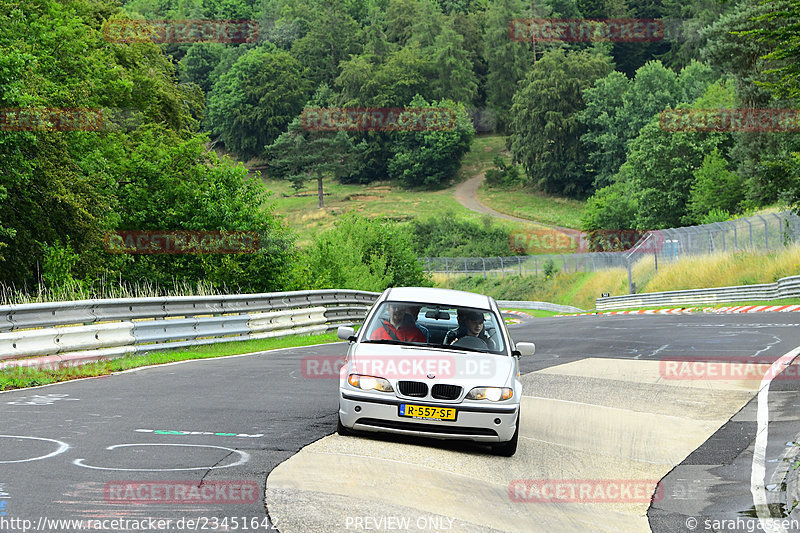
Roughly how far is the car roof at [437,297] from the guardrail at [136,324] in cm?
598

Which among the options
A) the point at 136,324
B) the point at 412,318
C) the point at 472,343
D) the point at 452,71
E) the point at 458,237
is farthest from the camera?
the point at 452,71

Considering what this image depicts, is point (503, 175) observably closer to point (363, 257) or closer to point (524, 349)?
point (363, 257)

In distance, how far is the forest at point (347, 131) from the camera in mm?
28906

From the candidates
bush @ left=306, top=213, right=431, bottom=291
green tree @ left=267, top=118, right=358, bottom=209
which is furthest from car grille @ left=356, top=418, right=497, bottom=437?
green tree @ left=267, top=118, right=358, bottom=209

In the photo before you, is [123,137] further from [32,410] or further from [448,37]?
[448,37]

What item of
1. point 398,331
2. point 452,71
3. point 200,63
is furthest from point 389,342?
point 200,63

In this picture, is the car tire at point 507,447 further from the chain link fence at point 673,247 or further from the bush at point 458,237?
the bush at point 458,237

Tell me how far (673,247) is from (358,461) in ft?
157

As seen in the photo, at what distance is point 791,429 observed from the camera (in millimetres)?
10438

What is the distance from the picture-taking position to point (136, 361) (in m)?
15.5

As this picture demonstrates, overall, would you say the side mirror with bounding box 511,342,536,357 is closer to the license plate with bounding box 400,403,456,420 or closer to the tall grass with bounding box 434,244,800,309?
the license plate with bounding box 400,403,456,420

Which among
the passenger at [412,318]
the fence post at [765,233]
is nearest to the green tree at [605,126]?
the fence post at [765,233]

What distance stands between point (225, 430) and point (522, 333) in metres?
18.9

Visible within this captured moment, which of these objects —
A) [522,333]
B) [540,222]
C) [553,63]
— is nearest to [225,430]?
[522,333]
